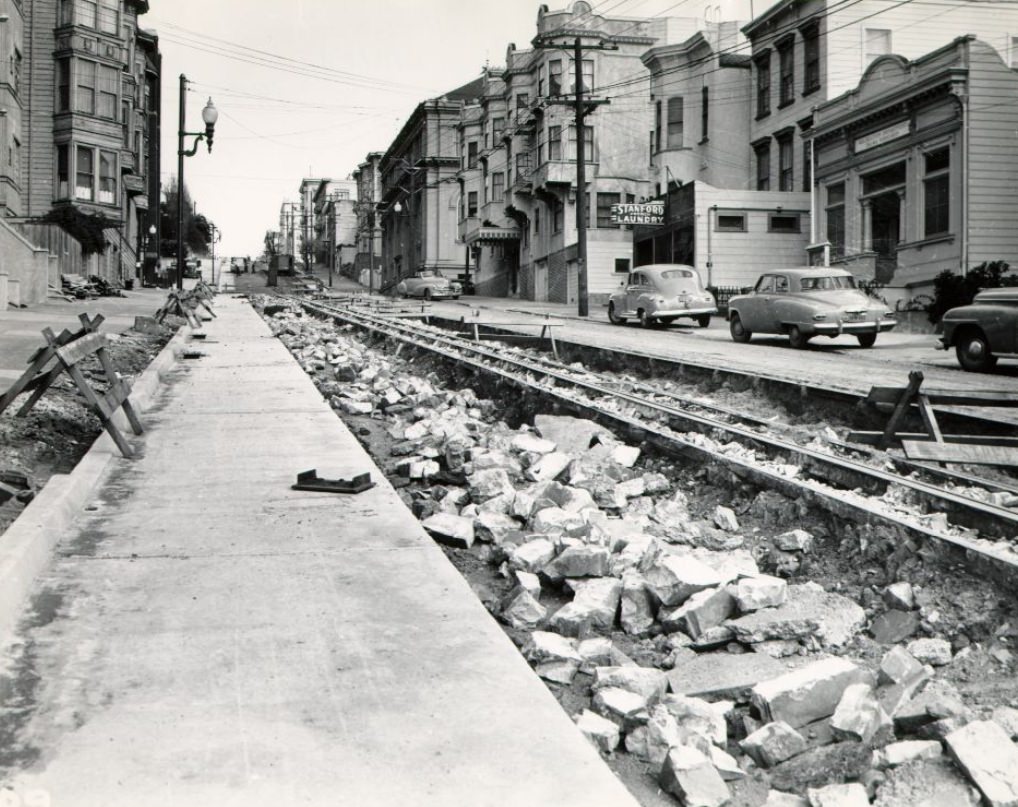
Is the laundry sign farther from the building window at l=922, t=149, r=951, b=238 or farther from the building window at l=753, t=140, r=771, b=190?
the building window at l=753, t=140, r=771, b=190

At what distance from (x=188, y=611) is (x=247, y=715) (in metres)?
1.12

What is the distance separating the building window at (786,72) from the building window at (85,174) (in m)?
26.9

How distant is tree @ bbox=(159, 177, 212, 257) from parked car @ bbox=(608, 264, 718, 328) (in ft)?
216

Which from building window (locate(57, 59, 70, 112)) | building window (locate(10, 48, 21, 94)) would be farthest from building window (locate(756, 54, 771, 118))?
building window (locate(57, 59, 70, 112))

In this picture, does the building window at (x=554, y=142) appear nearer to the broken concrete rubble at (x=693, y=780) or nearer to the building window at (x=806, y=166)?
the building window at (x=806, y=166)

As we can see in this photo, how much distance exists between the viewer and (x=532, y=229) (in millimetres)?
59812

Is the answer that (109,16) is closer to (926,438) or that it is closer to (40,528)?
(926,438)

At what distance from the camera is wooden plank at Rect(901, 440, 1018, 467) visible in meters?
7.70

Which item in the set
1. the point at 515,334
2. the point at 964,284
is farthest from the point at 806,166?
the point at 515,334

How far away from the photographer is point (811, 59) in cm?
3631

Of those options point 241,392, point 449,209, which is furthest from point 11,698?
point 449,209

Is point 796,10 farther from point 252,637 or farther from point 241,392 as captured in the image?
point 252,637

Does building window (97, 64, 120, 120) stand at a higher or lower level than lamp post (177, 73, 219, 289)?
higher

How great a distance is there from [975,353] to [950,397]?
257 inches
